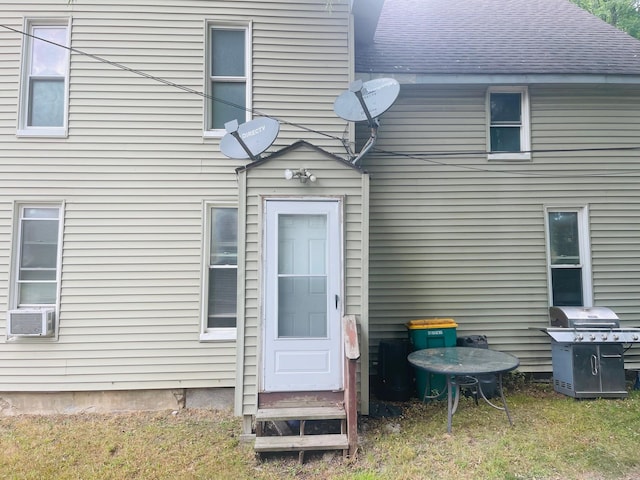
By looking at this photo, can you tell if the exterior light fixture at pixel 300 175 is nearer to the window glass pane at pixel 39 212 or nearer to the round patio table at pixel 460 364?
the round patio table at pixel 460 364

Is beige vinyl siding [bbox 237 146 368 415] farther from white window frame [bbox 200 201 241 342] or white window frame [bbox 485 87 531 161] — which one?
white window frame [bbox 485 87 531 161]

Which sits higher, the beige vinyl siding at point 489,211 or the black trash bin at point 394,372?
the beige vinyl siding at point 489,211

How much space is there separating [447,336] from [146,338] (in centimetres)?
416

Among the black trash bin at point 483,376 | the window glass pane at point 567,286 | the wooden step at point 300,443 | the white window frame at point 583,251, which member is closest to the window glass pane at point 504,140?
the white window frame at point 583,251

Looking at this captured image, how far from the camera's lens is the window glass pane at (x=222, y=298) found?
5000mm

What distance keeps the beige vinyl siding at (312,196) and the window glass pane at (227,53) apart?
6.84 feet

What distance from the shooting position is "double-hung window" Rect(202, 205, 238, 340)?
5.00 m

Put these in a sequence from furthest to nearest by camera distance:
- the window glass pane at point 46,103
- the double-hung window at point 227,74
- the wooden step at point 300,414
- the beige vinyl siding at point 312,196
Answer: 1. the double-hung window at point 227,74
2. the window glass pane at point 46,103
3. the beige vinyl siding at point 312,196
4. the wooden step at point 300,414

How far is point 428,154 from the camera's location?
18.5ft

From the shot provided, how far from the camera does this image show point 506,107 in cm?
580

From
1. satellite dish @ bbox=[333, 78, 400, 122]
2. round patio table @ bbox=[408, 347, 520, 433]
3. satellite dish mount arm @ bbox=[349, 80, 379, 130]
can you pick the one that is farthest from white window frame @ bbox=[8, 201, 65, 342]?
round patio table @ bbox=[408, 347, 520, 433]

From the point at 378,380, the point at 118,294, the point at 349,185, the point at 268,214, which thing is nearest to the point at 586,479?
the point at 378,380

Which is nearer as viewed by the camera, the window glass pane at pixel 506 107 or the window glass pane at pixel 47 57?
the window glass pane at pixel 47 57

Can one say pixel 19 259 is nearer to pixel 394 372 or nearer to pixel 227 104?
pixel 227 104
